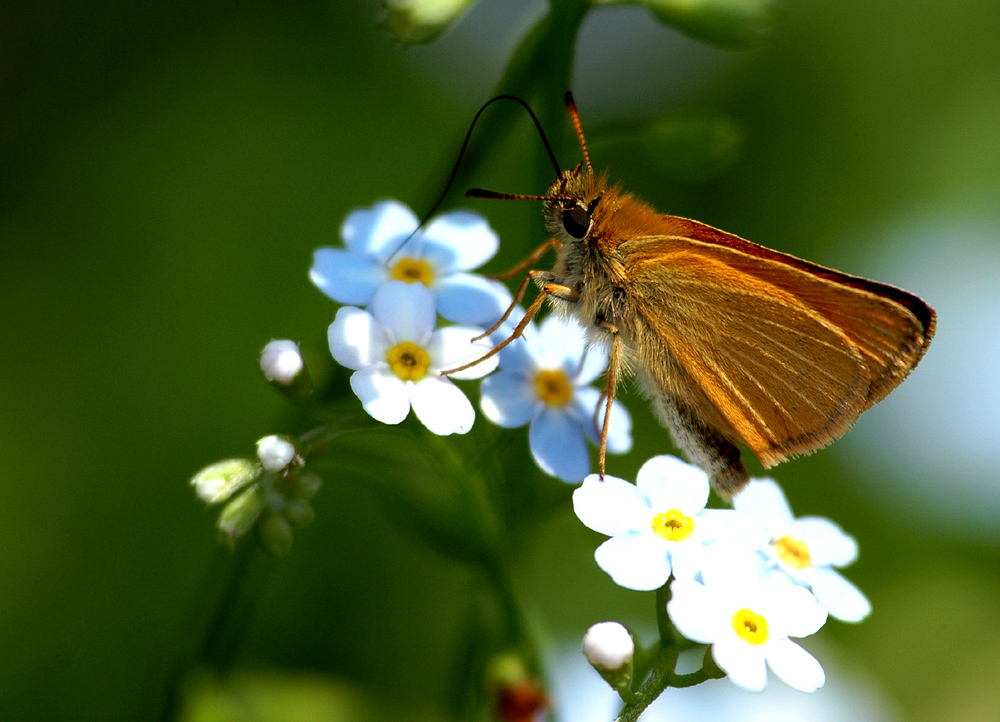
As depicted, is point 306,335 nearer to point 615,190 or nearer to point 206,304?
point 206,304

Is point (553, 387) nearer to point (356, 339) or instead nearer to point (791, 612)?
point (356, 339)

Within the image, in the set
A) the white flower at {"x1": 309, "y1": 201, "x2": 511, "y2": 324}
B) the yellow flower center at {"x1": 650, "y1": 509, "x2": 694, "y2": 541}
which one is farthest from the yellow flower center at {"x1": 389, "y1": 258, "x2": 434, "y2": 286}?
the yellow flower center at {"x1": 650, "y1": 509, "x2": 694, "y2": 541}

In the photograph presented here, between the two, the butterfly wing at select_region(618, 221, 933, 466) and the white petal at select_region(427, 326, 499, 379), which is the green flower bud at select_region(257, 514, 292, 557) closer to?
the white petal at select_region(427, 326, 499, 379)

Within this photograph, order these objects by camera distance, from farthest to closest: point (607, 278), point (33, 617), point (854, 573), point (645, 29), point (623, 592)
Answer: point (645, 29) < point (854, 573) < point (623, 592) < point (33, 617) < point (607, 278)

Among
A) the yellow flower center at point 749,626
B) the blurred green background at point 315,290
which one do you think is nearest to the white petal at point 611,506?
the yellow flower center at point 749,626

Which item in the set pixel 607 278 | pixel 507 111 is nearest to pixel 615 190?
pixel 607 278
